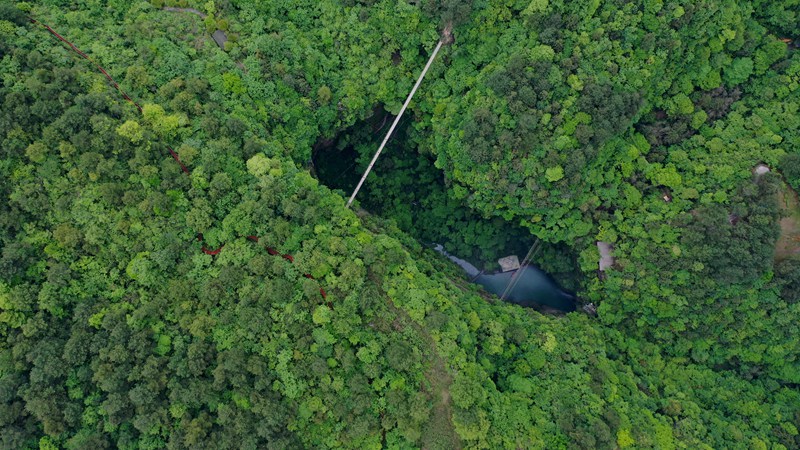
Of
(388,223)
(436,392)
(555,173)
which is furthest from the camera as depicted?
(388,223)

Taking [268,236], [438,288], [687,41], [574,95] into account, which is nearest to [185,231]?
[268,236]

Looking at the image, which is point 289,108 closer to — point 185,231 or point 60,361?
point 185,231

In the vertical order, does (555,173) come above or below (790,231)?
below

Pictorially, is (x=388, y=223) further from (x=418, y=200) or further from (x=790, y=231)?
(x=790, y=231)

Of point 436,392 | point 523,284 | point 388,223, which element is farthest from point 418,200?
point 436,392

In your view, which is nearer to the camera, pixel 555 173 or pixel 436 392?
pixel 436 392

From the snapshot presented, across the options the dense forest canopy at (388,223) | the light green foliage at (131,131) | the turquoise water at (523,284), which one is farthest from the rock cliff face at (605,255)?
the light green foliage at (131,131)

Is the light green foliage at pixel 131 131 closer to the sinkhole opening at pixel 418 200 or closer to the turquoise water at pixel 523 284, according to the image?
the sinkhole opening at pixel 418 200

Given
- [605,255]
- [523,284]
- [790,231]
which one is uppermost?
[790,231]
